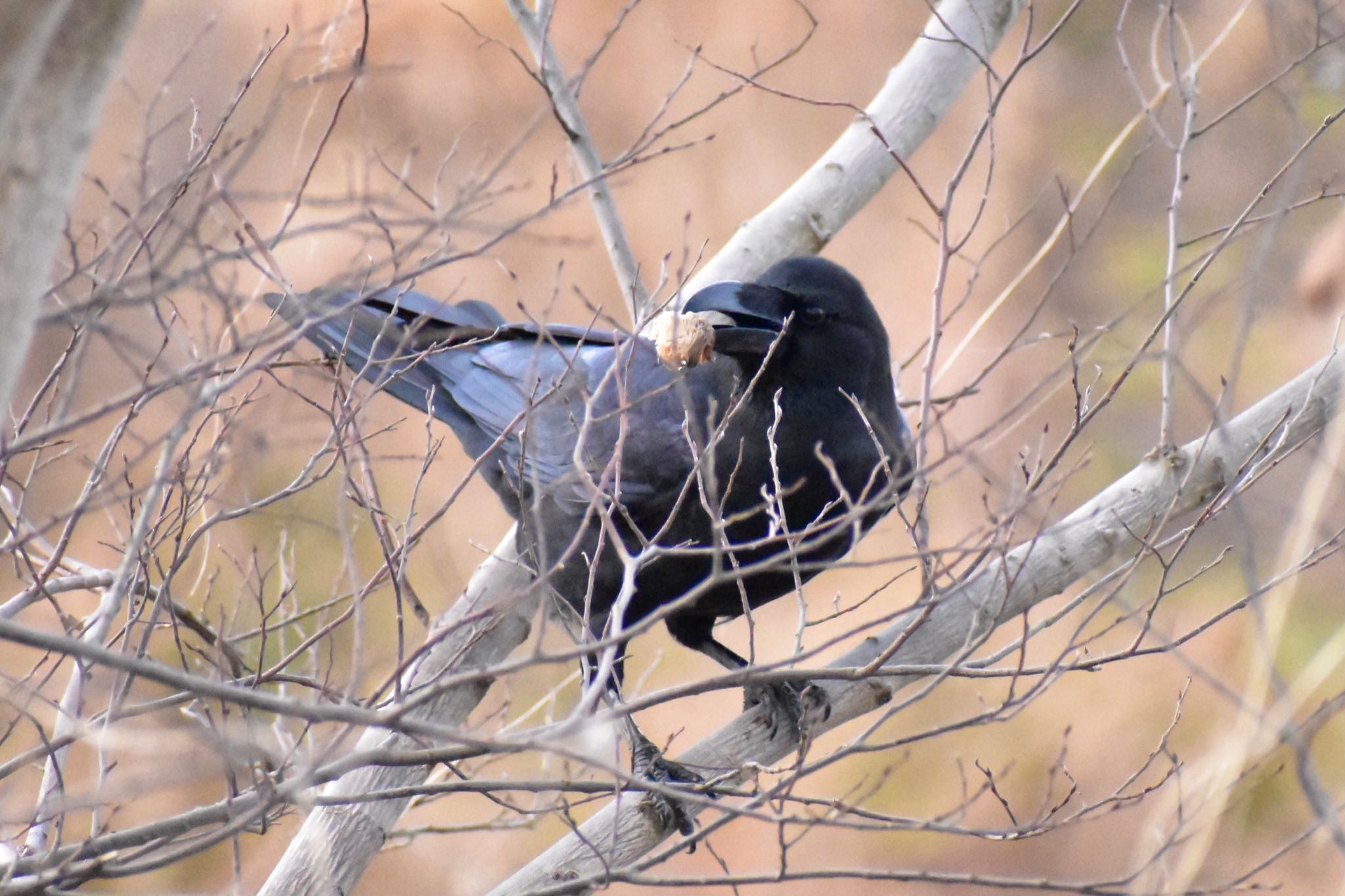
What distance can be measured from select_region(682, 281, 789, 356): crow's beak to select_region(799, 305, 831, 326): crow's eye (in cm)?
6

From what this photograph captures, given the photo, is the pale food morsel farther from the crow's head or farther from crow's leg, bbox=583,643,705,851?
crow's leg, bbox=583,643,705,851

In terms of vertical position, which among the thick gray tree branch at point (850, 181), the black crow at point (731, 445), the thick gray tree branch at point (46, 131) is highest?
the thick gray tree branch at point (850, 181)

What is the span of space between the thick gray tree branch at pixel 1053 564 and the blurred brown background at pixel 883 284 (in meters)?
3.66

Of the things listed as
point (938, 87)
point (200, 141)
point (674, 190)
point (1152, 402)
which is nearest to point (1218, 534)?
point (1152, 402)

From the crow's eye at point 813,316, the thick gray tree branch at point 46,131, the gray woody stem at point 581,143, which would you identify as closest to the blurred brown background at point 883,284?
the gray woody stem at point 581,143

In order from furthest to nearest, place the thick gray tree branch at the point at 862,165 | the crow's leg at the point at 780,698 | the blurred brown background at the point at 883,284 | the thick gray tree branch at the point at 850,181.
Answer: the blurred brown background at the point at 883,284, the thick gray tree branch at the point at 862,165, the thick gray tree branch at the point at 850,181, the crow's leg at the point at 780,698

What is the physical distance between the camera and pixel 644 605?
382 centimetres

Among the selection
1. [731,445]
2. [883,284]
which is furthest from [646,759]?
[883,284]

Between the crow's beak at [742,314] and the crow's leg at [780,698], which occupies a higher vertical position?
the crow's beak at [742,314]

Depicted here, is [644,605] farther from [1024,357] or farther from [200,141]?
[1024,357]

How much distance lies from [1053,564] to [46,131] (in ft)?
8.36

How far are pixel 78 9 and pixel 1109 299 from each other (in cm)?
921

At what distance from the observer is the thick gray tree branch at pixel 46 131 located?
1.21 m

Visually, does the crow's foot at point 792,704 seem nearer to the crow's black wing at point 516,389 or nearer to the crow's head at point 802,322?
the crow's black wing at point 516,389
